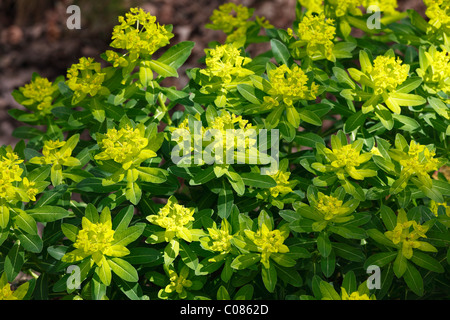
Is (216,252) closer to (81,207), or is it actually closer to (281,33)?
(81,207)

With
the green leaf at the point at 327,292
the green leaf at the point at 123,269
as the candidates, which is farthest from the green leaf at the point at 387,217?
the green leaf at the point at 123,269

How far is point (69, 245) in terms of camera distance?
7.04 feet

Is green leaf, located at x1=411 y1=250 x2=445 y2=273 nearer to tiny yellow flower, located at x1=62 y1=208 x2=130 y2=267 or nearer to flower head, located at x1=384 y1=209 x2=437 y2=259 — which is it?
flower head, located at x1=384 y1=209 x2=437 y2=259

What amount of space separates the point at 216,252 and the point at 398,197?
760 millimetres

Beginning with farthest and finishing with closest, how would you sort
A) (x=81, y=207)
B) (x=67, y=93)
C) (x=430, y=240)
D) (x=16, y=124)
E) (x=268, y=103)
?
(x=16, y=124), (x=67, y=93), (x=81, y=207), (x=268, y=103), (x=430, y=240)

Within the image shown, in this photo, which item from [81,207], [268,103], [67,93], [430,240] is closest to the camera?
[430,240]

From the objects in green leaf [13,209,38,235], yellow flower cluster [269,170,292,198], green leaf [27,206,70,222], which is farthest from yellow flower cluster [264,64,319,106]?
green leaf [13,209,38,235]

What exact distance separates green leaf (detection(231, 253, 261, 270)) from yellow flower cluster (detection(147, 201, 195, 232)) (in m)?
0.23

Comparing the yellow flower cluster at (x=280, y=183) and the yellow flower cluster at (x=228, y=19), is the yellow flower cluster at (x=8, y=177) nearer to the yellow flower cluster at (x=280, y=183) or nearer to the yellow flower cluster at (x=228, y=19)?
the yellow flower cluster at (x=280, y=183)

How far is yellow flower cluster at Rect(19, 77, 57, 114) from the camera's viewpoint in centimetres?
249

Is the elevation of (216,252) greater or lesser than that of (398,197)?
lesser

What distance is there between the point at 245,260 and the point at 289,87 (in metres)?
0.72
